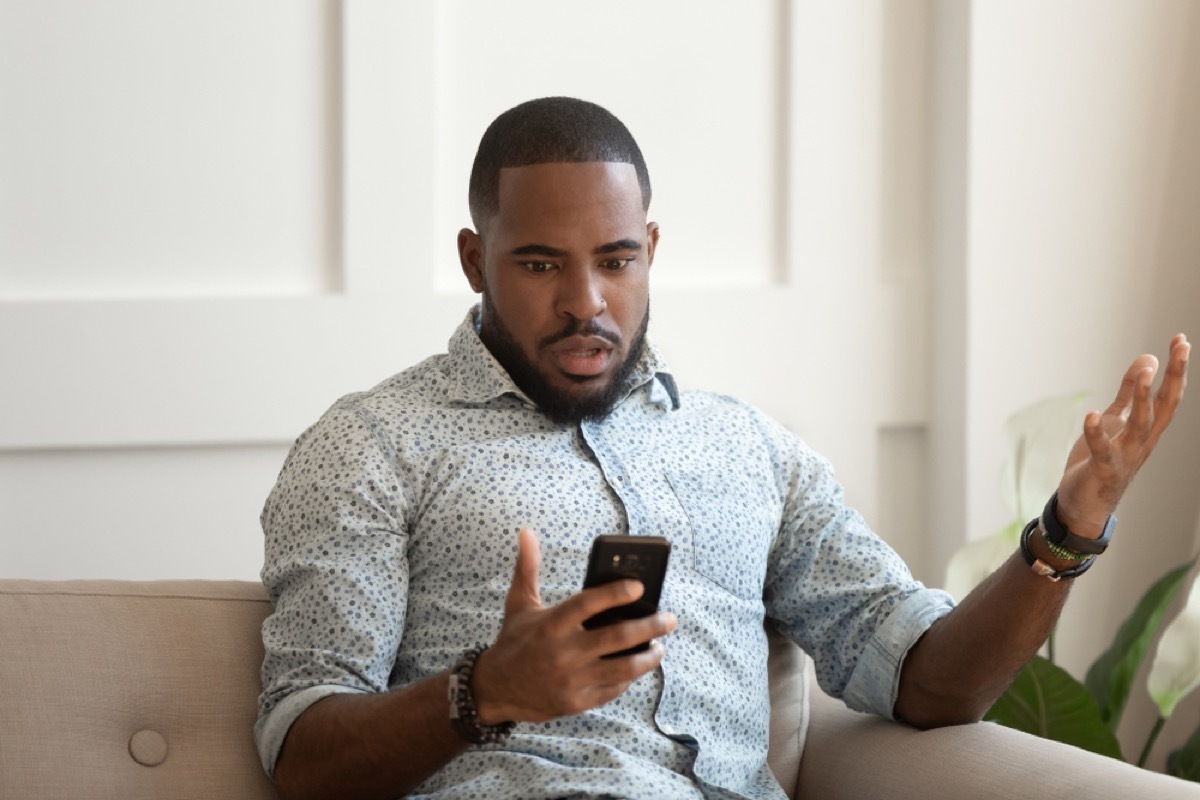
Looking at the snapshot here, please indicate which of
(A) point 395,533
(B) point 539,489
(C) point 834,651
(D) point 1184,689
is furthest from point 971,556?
(A) point 395,533

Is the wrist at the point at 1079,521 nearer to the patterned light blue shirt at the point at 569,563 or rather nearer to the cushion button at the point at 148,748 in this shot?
the patterned light blue shirt at the point at 569,563

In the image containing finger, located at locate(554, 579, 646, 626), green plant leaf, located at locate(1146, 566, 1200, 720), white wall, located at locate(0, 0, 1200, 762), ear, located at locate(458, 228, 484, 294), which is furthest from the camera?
white wall, located at locate(0, 0, 1200, 762)

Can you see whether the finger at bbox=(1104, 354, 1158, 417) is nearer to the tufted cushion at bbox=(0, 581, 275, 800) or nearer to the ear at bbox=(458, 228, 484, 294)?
the ear at bbox=(458, 228, 484, 294)

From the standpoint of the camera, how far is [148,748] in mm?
1374

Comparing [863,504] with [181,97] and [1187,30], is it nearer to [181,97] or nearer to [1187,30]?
[1187,30]

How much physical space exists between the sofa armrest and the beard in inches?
17.7

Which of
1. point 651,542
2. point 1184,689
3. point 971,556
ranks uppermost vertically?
point 651,542

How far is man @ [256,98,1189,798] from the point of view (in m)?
1.30

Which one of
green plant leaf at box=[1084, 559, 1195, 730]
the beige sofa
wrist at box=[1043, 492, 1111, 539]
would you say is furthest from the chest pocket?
green plant leaf at box=[1084, 559, 1195, 730]

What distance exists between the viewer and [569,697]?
1072 mm

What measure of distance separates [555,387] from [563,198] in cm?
20

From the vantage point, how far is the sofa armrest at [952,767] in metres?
1.26

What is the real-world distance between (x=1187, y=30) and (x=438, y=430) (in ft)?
5.10

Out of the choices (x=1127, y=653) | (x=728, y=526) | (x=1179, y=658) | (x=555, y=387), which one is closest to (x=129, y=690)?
(x=555, y=387)
